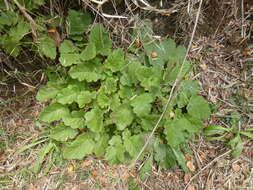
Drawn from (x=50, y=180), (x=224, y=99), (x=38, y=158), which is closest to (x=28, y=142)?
(x=38, y=158)

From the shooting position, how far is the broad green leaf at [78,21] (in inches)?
68.8

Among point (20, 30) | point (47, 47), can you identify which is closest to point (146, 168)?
point (47, 47)

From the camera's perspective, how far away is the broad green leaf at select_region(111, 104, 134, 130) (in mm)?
1780

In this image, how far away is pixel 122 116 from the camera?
70.4 inches

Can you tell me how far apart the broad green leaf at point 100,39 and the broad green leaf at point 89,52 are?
0.17 ft

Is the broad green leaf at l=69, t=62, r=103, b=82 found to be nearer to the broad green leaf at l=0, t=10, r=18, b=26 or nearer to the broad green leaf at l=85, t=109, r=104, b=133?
the broad green leaf at l=85, t=109, r=104, b=133

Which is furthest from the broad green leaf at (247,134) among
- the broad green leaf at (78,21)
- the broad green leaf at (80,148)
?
the broad green leaf at (78,21)

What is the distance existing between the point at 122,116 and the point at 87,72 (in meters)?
0.44

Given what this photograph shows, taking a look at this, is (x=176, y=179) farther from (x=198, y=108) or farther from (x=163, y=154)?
(x=198, y=108)

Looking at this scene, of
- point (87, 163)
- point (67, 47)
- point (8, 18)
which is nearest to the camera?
point (8, 18)

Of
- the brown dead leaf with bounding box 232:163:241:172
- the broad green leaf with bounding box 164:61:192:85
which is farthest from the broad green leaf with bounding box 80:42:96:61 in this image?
the brown dead leaf with bounding box 232:163:241:172

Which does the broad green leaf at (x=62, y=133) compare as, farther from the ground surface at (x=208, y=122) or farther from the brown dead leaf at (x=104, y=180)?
the brown dead leaf at (x=104, y=180)

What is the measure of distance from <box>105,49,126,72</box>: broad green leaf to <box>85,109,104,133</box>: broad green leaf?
356mm

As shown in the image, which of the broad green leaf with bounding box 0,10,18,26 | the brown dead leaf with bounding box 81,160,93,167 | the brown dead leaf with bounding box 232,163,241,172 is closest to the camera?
the broad green leaf with bounding box 0,10,18,26
